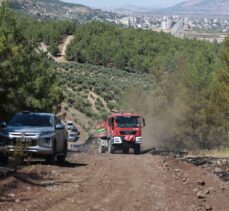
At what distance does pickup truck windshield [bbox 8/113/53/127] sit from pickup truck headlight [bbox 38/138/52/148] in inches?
45.9

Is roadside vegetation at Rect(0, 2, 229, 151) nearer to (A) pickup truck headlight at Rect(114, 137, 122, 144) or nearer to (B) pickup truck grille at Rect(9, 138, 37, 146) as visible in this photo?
(A) pickup truck headlight at Rect(114, 137, 122, 144)

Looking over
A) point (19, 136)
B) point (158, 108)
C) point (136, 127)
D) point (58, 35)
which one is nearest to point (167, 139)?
point (158, 108)

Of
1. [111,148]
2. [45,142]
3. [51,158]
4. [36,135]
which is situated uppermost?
[36,135]

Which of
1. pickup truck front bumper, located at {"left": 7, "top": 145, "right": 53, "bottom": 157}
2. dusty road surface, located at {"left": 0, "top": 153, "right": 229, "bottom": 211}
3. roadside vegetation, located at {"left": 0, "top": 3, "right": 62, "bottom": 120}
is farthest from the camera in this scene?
roadside vegetation, located at {"left": 0, "top": 3, "right": 62, "bottom": 120}

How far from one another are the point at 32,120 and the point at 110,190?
7891 mm

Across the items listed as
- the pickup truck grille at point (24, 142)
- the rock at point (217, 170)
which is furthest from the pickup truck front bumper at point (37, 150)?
the rock at point (217, 170)

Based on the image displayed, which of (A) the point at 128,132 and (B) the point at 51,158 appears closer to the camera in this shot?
(B) the point at 51,158

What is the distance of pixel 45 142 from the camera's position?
20.7 meters

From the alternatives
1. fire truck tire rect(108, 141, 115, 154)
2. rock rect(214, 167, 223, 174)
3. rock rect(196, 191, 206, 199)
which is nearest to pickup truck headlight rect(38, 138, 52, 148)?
rock rect(214, 167, 223, 174)

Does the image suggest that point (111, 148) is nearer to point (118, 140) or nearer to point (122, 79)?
point (118, 140)

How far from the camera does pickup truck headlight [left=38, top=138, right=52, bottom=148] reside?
2056 centimetres

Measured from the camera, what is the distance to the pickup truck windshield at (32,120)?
71.5ft

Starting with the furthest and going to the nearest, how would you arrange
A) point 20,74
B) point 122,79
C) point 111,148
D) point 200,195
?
point 122,79, point 20,74, point 111,148, point 200,195

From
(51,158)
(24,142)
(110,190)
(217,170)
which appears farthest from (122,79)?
(110,190)
